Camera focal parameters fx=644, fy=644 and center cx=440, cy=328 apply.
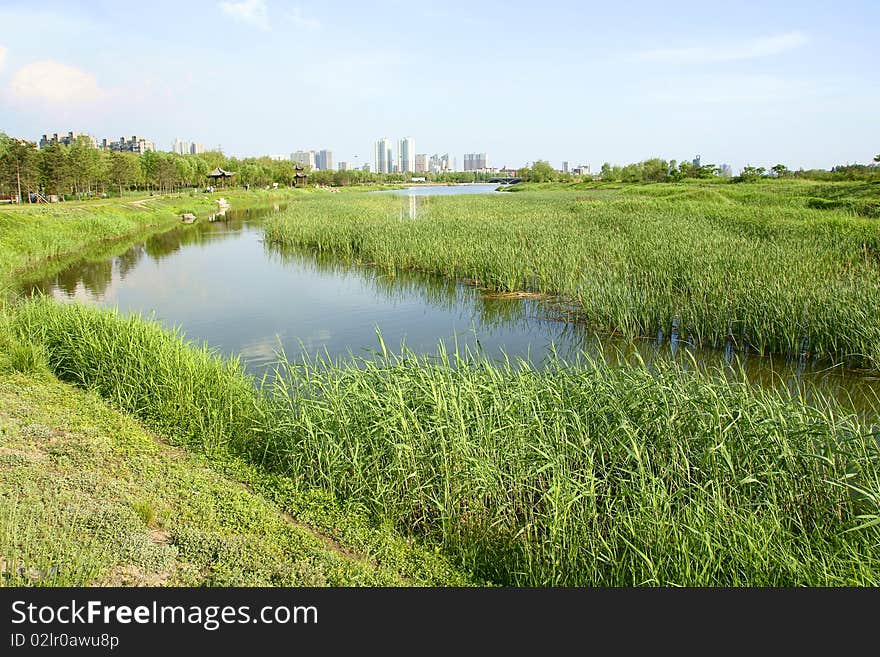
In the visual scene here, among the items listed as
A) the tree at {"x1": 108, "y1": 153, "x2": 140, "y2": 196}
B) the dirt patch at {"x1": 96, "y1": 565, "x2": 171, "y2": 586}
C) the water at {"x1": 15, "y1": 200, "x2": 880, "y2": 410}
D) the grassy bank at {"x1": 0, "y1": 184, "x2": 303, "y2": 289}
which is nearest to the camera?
the dirt patch at {"x1": 96, "y1": 565, "x2": 171, "y2": 586}

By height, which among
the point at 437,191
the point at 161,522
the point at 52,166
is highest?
the point at 437,191

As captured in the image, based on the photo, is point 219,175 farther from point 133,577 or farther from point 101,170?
point 133,577

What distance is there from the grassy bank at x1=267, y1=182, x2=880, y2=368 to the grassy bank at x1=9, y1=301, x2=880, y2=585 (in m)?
3.72

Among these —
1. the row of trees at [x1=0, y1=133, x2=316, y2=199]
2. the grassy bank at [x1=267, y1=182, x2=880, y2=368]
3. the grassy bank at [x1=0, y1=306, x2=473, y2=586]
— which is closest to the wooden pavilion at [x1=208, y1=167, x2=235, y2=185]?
the row of trees at [x1=0, y1=133, x2=316, y2=199]

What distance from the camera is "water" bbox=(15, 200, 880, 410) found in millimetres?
7777

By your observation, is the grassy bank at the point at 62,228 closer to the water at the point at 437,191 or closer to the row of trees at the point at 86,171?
the row of trees at the point at 86,171

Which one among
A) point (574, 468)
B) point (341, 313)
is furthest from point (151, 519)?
point (341, 313)

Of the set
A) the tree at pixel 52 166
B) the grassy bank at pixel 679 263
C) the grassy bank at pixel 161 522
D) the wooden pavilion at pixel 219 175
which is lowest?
the grassy bank at pixel 161 522

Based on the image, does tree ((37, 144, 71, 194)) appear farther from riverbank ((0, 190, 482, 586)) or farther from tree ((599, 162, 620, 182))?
tree ((599, 162, 620, 182))

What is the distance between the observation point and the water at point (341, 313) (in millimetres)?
7777

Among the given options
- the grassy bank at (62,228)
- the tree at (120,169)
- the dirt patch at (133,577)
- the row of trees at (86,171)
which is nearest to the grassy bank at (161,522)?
the dirt patch at (133,577)

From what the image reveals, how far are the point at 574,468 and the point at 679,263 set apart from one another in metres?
7.63

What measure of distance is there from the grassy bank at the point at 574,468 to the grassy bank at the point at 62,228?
907cm

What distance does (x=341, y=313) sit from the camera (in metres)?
11.2
